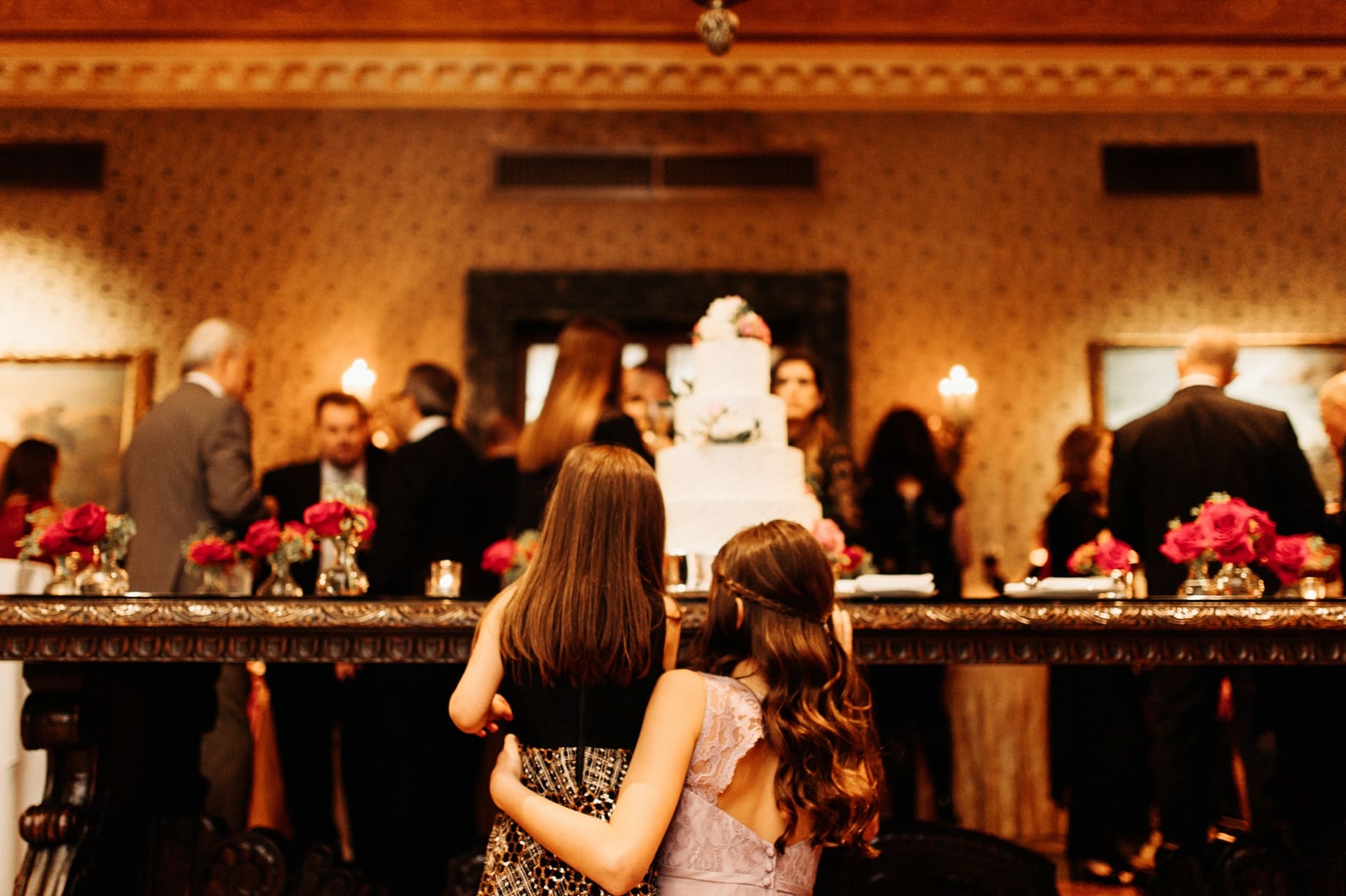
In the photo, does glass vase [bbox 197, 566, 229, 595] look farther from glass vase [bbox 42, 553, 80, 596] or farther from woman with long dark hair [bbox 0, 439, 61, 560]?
woman with long dark hair [bbox 0, 439, 61, 560]

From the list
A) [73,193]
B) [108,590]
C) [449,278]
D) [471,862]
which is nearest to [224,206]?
[73,193]

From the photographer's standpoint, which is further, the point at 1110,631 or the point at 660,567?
the point at 1110,631

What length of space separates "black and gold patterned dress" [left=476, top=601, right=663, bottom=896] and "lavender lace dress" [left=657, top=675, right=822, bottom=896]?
12cm

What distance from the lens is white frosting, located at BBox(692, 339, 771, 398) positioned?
3881 millimetres

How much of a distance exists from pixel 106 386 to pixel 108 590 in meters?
4.11

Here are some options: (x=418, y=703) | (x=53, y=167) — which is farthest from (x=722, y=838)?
(x=53, y=167)

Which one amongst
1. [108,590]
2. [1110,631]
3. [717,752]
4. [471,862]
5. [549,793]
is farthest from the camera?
[108,590]

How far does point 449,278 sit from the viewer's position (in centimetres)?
715

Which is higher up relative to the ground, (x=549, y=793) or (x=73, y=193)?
(x=73, y=193)

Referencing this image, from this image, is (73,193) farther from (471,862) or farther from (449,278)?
(471,862)

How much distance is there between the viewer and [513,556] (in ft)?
12.1

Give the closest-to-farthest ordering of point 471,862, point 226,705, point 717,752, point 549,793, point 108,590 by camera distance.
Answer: point 717,752 < point 549,793 < point 471,862 < point 108,590 < point 226,705

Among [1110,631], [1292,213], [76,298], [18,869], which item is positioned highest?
[1292,213]

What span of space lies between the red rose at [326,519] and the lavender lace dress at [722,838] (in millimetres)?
1706
